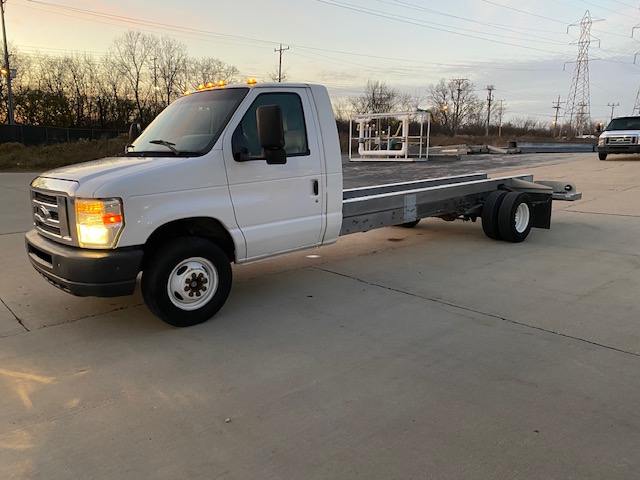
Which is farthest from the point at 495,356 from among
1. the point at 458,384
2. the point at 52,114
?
the point at 52,114

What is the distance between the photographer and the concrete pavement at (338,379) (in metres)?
2.77

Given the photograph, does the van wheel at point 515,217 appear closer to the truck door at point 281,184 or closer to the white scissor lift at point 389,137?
the truck door at point 281,184

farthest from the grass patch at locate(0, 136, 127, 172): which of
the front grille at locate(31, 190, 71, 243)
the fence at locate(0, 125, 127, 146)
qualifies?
the front grille at locate(31, 190, 71, 243)

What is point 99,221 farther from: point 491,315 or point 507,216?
point 507,216

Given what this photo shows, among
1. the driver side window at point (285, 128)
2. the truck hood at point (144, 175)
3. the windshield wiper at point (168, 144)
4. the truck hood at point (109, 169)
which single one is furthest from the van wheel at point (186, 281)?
the driver side window at point (285, 128)

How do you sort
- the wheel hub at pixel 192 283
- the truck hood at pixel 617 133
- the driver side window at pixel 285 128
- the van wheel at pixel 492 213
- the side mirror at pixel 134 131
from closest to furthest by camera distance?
1. the wheel hub at pixel 192 283
2. the driver side window at pixel 285 128
3. the side mirror at pixel 134 131
4. the van wheel at pixel 492 213
5. the truck hood at pixel 617 133

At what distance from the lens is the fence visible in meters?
37.9

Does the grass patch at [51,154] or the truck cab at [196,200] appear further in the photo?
the grass patch at [51,154]

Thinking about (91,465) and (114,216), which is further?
(114,216)

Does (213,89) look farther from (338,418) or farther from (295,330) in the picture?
(338,418)

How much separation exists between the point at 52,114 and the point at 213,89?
58.7 metres

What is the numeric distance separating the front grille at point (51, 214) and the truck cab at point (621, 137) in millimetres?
25887

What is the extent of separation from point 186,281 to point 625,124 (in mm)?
26558

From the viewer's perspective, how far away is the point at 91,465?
2.72 m
